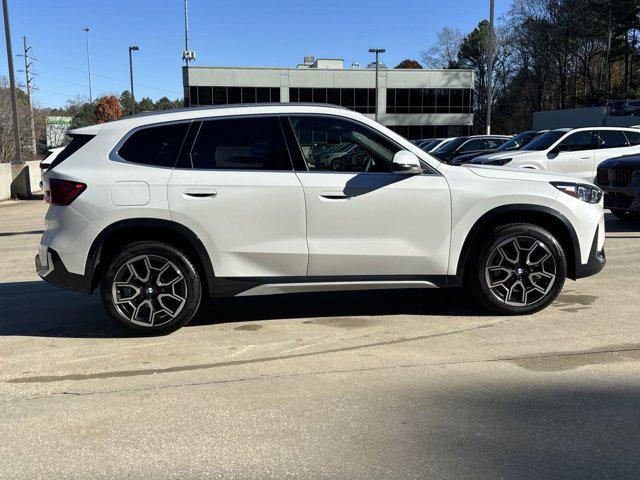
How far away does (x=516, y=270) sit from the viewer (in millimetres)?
5082

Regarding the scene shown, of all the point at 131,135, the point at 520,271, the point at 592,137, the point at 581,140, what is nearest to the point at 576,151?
the point at 581,140

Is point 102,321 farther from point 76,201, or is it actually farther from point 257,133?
point 257,133

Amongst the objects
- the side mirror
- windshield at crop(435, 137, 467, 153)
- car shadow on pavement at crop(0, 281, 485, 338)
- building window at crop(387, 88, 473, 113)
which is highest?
building window at crop(387, 88, 473, 113)

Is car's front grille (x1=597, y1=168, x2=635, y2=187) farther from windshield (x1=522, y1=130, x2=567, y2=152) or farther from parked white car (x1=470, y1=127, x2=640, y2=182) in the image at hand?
windshield (x1=522, y1=130, x2=567, y2=152)

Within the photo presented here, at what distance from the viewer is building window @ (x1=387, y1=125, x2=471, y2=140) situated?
185ft

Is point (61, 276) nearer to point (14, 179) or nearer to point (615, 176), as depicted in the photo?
point (615, 176)

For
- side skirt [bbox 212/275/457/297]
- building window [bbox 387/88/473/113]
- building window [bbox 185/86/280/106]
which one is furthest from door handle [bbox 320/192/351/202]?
building window [bbox 387/88/473/113]

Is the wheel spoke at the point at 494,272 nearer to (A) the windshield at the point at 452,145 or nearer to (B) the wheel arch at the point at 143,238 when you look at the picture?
(B) the wheel arch at the point at 143,238

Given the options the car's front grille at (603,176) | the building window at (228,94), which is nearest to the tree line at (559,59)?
the building window at (228,94)

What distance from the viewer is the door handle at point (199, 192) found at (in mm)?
4691

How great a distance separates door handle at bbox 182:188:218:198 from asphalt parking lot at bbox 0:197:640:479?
1218 millimetres

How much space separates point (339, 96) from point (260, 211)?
5078 cm

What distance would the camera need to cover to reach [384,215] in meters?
4.82

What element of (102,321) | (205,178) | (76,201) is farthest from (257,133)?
(102,321)
